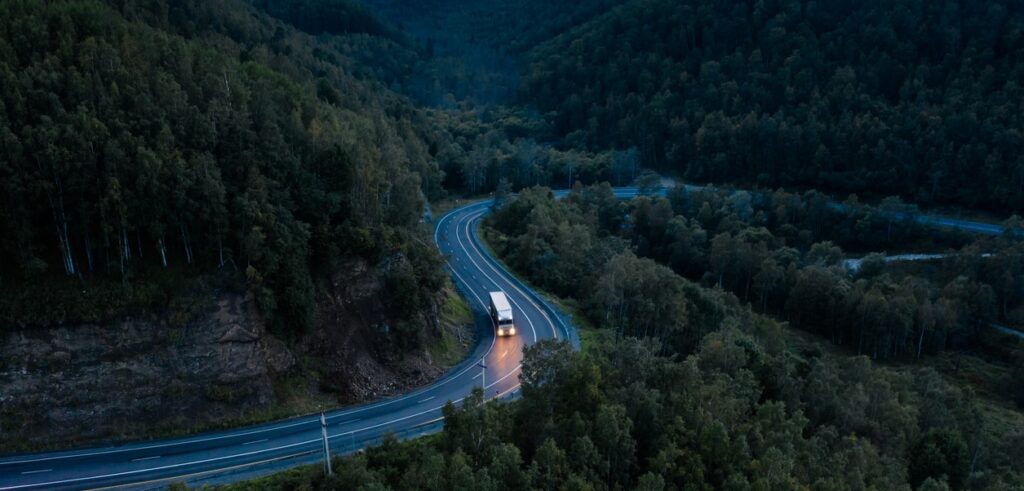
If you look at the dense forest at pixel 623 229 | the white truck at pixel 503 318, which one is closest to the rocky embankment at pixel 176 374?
the dense forest at pixel 623 229

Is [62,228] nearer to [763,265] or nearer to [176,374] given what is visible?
[176,374]

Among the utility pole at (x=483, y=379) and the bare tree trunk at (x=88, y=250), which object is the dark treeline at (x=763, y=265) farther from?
the bare tree trunk at (x=88, y=250)

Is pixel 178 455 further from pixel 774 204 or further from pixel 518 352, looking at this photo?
pixel 774 204

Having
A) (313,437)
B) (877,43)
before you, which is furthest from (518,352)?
(877,43)

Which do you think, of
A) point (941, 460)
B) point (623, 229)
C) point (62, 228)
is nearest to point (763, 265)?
point (623, 229)

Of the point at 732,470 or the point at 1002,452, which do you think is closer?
the point at 732,470

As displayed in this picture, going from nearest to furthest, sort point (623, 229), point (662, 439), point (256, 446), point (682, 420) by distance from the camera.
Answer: point (662, 439)
point (256, 446)
point (682, 420)
point (623, 229)

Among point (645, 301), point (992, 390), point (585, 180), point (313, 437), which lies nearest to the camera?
point (313, 437)
